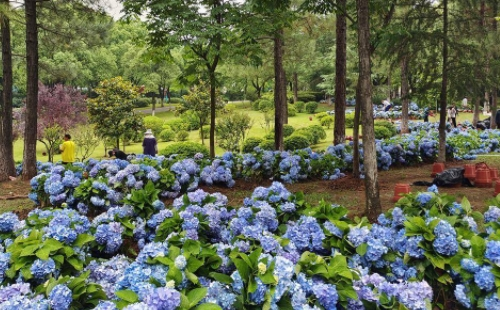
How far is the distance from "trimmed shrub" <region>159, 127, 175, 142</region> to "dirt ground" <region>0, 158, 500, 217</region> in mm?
14043

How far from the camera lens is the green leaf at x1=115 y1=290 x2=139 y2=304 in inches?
85.7

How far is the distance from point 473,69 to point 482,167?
2.57 meters

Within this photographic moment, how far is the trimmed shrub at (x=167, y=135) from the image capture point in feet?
76.9

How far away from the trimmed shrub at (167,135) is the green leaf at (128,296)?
2164 cm

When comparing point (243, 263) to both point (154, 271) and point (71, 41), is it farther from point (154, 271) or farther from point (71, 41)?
point (71, 41)

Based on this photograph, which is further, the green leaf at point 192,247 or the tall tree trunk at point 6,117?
the tall tree trunk at point 6,117

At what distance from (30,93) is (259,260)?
914cm

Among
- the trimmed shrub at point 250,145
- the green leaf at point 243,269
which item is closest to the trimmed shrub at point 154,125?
the trimmed shrub at point 250,145

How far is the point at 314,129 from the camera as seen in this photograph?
755 inches

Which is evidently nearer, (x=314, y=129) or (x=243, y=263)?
(x=243, y=263)

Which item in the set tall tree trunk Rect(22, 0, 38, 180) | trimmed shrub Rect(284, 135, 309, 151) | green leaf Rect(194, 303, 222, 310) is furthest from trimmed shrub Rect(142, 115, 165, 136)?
green leaf Rect(194, 303, 222, 310)

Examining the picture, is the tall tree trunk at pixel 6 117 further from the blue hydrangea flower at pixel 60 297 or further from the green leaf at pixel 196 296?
the green leaf at pixel 196 296

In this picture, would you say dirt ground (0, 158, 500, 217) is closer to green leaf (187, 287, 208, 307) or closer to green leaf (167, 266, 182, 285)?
green leaf (167, 266, 182, 285)

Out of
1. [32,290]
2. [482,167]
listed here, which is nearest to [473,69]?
[482,167]
